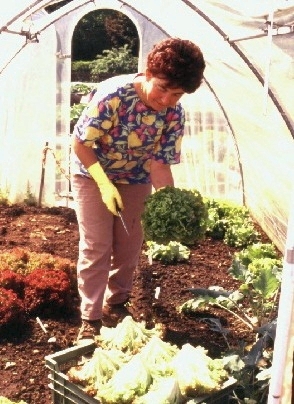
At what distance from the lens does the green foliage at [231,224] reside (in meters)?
7.87

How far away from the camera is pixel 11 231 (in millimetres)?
8219

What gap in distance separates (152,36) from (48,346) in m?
5.03

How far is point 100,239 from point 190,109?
4.60 metres

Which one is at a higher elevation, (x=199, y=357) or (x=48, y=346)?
(x=199, y=357)

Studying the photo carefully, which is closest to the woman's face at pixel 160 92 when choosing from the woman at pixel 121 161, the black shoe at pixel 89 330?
the woman at pixel 121 161

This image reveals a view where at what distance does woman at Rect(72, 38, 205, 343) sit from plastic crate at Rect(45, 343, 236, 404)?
0.70 m

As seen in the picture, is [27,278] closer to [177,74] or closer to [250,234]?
[177,74]

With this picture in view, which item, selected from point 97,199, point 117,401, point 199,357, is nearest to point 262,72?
point 97,199

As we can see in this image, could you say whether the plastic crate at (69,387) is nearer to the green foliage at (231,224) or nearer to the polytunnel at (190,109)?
the polytunnel at (190,109)

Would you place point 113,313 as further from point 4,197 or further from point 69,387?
point 4,197

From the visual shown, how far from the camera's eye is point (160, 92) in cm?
417

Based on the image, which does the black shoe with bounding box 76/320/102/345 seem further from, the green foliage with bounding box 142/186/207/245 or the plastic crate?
the green foliage with bounding box 142/186/207/245

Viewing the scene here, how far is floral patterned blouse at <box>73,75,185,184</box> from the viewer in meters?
4.40

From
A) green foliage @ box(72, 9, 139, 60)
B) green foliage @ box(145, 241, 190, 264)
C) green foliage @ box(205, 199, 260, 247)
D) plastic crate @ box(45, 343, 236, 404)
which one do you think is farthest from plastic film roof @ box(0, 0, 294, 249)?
green foliage @ box(72, 9, 139, 60)
